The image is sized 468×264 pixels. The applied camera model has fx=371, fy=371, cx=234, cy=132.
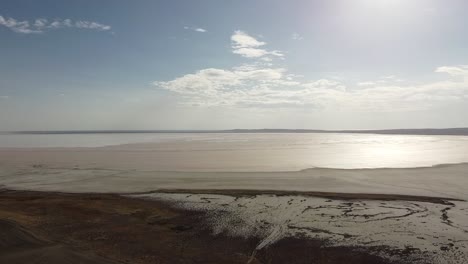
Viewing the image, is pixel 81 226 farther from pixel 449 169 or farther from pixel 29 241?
pixel 449 169

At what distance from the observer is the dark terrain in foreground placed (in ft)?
33.8

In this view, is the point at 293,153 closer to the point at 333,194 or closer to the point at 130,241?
the point at 333,194

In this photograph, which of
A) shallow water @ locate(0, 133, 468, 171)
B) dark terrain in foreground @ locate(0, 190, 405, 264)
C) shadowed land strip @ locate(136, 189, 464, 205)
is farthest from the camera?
shallow water @ locate(0, 133, 468, 171)

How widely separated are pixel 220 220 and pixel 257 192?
5609 millimetres

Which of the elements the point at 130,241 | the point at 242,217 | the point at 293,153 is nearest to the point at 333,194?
the point at 242,217

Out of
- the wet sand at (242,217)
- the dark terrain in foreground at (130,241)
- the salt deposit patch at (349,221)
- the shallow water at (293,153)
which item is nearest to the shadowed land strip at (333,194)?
the wet sand at (242,217)

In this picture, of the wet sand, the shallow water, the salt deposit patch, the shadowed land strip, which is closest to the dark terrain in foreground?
the wet sand

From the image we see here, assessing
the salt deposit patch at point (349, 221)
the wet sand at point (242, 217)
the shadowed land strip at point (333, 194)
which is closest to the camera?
the wet sand at point (242, 217)

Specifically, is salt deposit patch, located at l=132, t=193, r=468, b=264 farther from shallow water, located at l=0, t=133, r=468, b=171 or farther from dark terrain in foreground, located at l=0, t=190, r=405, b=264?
shallow water, located at l=0, t=133, r=468, b=171

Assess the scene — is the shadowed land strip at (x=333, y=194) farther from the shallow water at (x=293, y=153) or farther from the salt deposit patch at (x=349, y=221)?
the shallow water at (x=293, y=153)

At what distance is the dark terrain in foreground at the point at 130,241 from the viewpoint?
10.3 metres

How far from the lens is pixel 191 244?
1180cm

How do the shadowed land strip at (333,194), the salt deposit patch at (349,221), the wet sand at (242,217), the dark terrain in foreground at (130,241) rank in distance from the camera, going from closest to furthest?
the dark terrain in foreground at (130,241) → the wet sand at (242,217) → the salt deposit patch at (349,221) → the shadowed land strip at (333,194)

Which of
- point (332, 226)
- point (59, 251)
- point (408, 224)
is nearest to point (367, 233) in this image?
point (332, 226)
